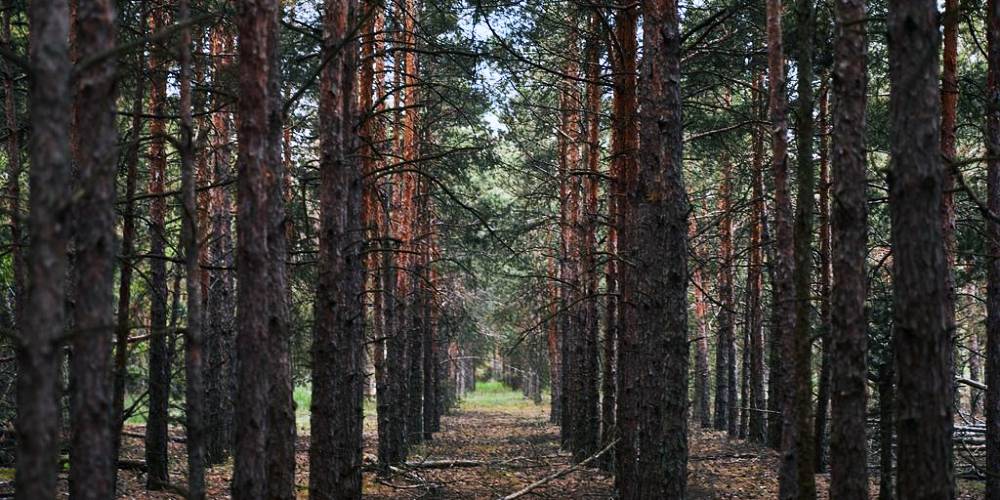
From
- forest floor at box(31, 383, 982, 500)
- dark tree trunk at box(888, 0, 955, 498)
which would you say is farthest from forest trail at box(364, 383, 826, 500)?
dark tree trunk at box(888, 0, 955, 498)

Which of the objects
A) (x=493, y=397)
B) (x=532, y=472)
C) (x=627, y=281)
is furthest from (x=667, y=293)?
(x=493, y=397)

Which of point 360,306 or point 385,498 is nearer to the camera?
point 360,306

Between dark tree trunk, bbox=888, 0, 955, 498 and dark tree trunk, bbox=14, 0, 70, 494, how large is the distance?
437 centimetres

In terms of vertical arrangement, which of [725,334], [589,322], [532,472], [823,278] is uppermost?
[823,278]

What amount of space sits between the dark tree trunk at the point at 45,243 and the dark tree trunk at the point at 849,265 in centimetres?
551

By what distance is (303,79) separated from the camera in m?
15.3

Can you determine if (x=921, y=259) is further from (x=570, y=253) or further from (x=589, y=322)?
(x=570, y=253)

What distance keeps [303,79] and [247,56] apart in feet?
33.0

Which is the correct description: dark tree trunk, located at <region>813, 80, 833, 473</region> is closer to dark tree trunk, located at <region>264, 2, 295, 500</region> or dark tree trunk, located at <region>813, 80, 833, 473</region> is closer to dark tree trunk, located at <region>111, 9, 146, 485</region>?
dark tree trunk, located at <region>264, 2, 295, 500</region>

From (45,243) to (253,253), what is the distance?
217 cm

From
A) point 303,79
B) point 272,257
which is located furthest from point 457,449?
point 272,257

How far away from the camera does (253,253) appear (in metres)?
5.45

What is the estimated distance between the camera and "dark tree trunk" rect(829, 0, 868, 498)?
21.3 ft

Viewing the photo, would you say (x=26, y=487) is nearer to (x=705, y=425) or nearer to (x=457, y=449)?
(x=457, y=449)
